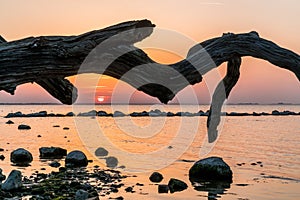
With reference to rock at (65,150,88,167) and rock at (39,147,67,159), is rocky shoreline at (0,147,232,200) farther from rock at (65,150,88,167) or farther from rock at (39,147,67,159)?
rock at (39,147,67,159)

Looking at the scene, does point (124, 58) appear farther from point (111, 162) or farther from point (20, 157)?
point (20, 157)

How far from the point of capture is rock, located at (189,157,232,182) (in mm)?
26750

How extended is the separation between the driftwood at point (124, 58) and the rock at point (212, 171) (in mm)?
23311

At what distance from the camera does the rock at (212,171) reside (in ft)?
87.8

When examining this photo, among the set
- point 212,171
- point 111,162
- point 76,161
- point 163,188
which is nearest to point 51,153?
point 111,162

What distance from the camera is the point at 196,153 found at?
43.6 meters

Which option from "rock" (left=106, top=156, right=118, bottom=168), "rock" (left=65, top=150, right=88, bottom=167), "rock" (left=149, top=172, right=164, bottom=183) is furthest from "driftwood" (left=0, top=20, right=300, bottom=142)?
"rock" (left=106, top=156, right=118, bottom=168)

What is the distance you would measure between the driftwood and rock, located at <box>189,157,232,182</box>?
23311 millimetres

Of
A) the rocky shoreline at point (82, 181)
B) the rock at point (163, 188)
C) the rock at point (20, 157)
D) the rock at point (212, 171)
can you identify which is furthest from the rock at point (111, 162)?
the rock at point (163, 188)

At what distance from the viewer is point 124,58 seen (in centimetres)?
373

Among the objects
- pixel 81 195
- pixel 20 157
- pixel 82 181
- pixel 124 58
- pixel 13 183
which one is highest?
pixel 124 58

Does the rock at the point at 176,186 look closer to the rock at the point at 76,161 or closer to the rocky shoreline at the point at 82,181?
the rocky shoreline at the point at 82,181

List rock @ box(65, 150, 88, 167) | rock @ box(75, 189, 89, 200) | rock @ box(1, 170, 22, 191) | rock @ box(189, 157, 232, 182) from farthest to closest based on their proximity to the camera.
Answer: rock @ box(65, 150, 88, 167) → rock @ box(189, 157, 232, 182) → rock @ box(1, 170, 22, 191) → rock @ box(75, 189, 89, 200)

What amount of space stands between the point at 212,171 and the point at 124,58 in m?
23.8
